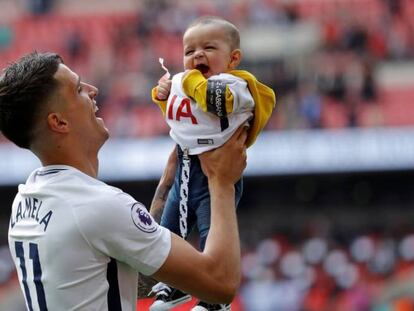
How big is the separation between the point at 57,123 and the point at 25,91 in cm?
13

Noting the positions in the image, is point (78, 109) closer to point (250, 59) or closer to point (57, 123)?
point (57, 123)

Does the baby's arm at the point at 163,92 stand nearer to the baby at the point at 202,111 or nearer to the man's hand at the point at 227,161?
the baby at the point at 202,111

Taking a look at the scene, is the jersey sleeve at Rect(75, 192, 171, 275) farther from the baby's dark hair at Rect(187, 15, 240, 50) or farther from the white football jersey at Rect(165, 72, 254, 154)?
the baby's dark hair at Rect(187, 15, 240, 50)

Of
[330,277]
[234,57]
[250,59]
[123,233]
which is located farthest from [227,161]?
[250,59]

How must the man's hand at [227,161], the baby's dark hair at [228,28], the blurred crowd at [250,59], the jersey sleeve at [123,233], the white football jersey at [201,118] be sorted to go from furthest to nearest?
the blurred crowd at [250,59] → the baby's dark hair at [228,28] → the white football jersey at [201,118] → the man's hand at [227,161] → the jersey sleeve at [123,233]

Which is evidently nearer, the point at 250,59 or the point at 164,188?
the point at 164,188

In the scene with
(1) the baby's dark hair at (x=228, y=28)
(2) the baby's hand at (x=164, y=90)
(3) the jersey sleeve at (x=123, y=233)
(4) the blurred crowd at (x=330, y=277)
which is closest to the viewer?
(3) the jersey sleeve at (x=123, y=233)

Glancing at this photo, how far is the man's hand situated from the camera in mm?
3236

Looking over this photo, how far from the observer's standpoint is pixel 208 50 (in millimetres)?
3863

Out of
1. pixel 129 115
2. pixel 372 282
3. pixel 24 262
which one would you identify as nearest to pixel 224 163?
pixel 24 262

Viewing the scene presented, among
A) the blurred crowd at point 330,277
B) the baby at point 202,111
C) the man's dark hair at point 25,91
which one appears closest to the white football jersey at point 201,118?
the baby at point 202,111

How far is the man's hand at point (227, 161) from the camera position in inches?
127

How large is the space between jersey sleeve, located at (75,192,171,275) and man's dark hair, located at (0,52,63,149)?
30cm

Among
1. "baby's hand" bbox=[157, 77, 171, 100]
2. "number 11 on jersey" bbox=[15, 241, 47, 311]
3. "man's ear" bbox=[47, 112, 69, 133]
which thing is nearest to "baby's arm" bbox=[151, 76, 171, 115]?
"baby's hand" bbox=[157, 77, 171, 100]
